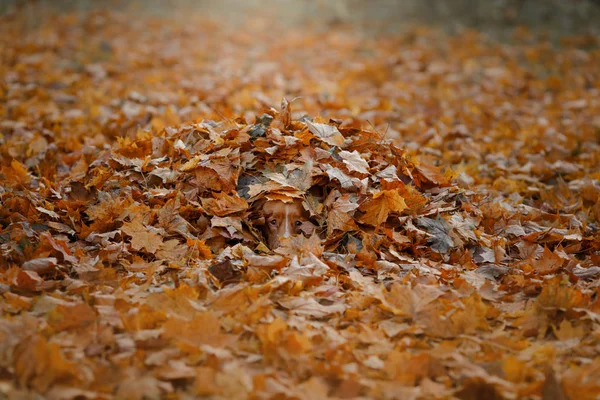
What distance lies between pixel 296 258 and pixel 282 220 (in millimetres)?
330

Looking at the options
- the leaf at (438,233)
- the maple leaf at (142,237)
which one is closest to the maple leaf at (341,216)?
the leaf at (438,233)

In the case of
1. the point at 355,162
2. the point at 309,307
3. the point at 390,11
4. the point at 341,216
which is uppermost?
the point at 390,11

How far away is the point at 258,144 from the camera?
9.31 ft

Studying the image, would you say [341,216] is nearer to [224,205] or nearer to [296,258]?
[296,258]

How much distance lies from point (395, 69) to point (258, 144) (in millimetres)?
4297

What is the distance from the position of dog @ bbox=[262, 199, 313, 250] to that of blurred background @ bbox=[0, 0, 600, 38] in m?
6.65

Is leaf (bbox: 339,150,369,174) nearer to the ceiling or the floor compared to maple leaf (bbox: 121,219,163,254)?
nearer to the ceiling

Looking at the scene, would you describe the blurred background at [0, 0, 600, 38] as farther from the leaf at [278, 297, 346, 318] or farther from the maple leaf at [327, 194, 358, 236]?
the leaf at [278, 297, 346, 318]

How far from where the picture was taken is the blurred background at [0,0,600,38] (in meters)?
8.50

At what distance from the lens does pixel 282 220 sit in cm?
263

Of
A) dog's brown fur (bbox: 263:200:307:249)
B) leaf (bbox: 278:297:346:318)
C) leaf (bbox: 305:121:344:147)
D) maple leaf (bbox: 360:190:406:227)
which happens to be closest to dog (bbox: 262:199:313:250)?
dog's brown fur (bbox: 263:200:307:249)

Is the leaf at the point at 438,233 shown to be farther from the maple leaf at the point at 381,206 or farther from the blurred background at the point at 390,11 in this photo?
the blurred background at the point at 390,11

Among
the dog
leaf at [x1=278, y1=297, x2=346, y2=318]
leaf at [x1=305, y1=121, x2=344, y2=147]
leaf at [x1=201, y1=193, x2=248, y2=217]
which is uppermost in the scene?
leaf at [x1=305, y1=121, x2=344, y2=147]

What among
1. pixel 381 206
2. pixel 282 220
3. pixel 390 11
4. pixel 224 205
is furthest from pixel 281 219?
pixel 390 11
